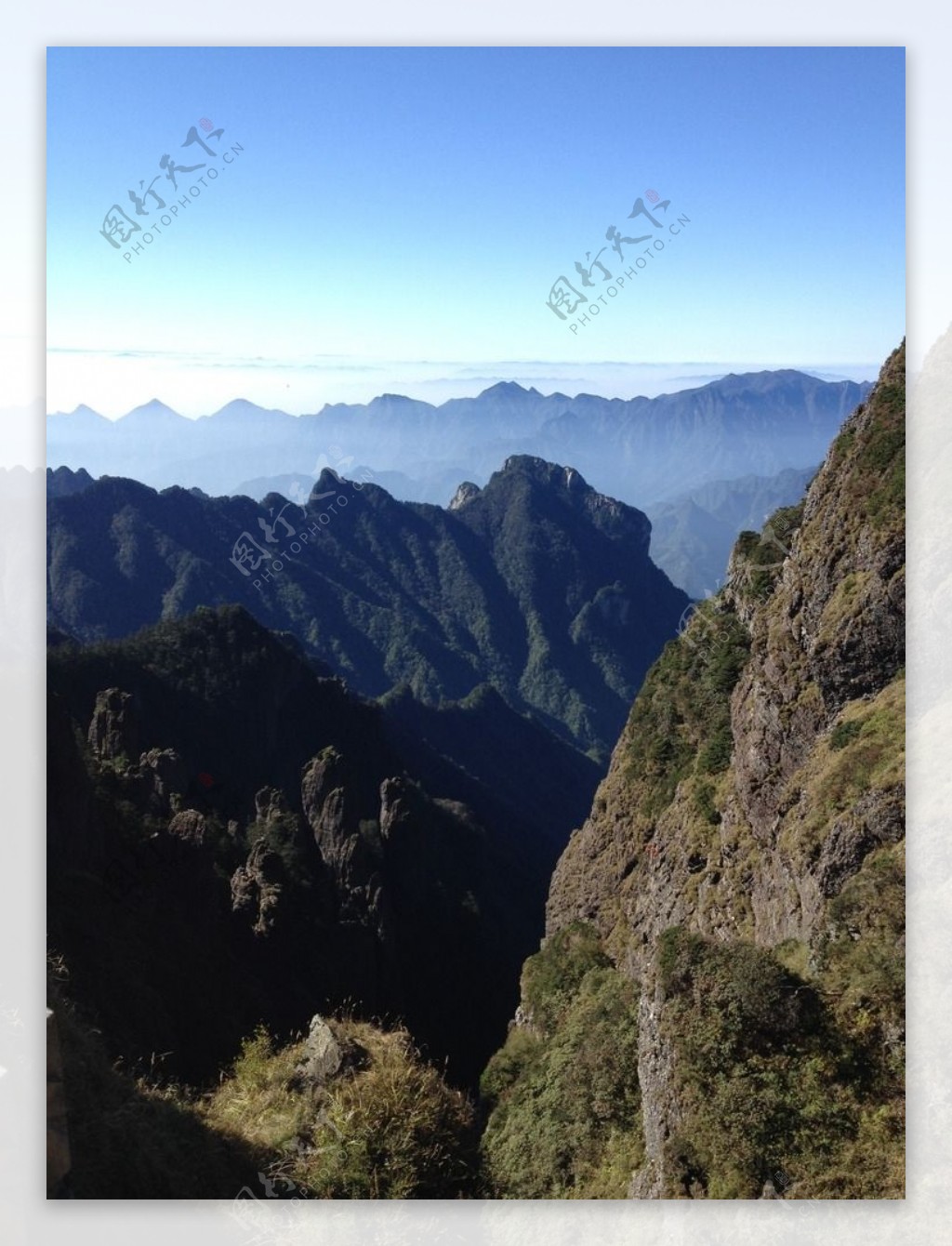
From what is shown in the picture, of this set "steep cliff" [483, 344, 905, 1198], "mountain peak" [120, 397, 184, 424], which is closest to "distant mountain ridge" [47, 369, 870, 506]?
"mountain peak" [120, 397, 184, 424]

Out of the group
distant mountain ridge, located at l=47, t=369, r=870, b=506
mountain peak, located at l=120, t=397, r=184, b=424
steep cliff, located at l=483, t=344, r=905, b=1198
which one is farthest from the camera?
distant mountain ridge, located at l=47, t=369, r=870, b=506

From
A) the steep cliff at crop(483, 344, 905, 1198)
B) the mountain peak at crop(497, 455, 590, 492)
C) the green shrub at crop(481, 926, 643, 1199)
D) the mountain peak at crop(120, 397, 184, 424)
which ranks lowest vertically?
the green shrub at crop(481, 926, 643, 1199)

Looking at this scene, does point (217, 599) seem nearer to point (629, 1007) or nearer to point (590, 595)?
point (590, 595)

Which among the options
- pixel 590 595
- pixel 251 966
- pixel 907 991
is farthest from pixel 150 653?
pixel 590 595

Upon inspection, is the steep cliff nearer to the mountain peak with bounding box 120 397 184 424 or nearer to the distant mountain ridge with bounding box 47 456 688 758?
the mountain peak with bounding box 120 397 184 424

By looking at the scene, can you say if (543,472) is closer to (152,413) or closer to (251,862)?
(251,862)

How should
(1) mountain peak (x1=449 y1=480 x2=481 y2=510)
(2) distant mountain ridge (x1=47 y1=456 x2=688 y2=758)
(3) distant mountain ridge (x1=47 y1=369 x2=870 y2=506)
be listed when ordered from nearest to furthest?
(3) distant mountain ridge (x1=47 y1=369 x2=870 y2=506)
(2) distant mountain ridge (x1=47 y1=456 x2=688 y2=758)
(1) mountain peak (x1=449 y1=480 x2=481 y2=510)

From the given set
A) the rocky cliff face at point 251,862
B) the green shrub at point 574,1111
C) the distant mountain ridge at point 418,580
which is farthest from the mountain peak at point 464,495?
the green shrub at point 574,1111

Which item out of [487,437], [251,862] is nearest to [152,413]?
[251,862]
